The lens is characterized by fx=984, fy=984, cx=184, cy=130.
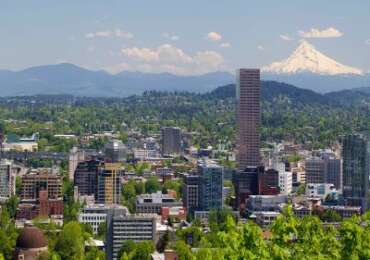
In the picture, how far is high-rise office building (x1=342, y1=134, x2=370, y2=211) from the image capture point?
136 feet

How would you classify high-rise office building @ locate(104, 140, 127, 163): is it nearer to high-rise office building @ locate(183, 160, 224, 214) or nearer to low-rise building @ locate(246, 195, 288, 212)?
high-rise office building @ locate(183, 160, 224, 214)

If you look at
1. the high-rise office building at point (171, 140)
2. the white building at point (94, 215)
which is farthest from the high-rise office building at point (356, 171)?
the high-rise office building at point (171, 140)

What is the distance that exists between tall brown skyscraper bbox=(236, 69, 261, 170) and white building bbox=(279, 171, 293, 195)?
12.8 feet

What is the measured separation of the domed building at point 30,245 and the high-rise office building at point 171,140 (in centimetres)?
4414

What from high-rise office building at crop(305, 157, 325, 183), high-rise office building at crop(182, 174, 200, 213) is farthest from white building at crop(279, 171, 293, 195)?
high-rise office building at crop(182, 174, 200, 213)

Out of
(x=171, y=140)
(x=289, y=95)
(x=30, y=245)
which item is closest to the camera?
(x=30, y=245)

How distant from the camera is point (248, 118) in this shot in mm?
60562

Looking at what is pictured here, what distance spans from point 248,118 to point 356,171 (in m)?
19.2

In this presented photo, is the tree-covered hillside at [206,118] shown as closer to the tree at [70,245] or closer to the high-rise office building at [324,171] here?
the high-rise office building at [324,171]

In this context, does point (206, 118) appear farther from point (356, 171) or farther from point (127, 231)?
point (127, 231)

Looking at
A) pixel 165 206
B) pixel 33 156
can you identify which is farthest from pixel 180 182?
pixel 33 156

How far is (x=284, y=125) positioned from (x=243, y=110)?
29839 mm

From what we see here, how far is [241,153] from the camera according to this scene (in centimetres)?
5822

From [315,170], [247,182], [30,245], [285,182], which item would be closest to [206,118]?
[315,170]
